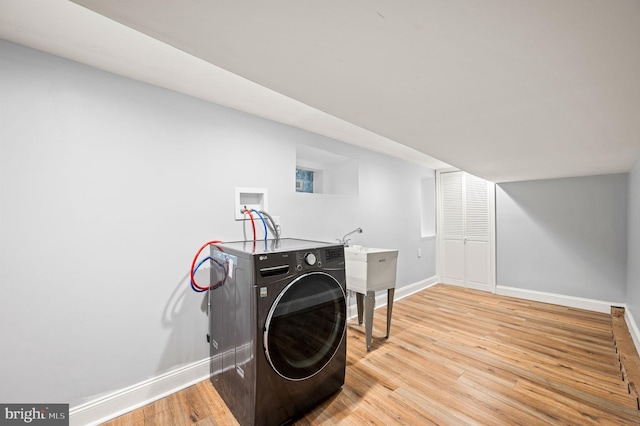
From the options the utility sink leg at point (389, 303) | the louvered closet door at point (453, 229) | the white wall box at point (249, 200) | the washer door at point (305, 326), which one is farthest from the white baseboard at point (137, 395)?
the louvered closet door at point (453, 229)

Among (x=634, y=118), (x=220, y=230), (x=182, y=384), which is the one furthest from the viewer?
(x=220, y=230)

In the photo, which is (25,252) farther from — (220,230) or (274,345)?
(274,345)

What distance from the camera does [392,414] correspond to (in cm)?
156

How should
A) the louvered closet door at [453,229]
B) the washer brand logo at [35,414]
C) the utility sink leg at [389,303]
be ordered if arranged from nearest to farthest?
the washer brand logo at [35,414] < the utility sink leg at [389,303] < the louvered closet door at [453,229]

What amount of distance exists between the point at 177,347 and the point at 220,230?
0.89 m

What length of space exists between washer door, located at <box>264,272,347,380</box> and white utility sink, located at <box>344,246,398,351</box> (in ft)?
2.06

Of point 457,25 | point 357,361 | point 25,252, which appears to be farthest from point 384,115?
point 25,252

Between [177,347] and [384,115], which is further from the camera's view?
[177,347]

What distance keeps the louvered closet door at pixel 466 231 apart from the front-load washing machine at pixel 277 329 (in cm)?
342

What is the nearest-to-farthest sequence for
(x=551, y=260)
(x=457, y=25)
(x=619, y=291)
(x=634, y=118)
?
(x=457, y=25)
(x=634, y=118)
(x=619, y=291)
(x=551, y=260)

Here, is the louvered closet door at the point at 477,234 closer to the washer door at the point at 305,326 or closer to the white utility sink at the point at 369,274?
the white utility sink at the point at 369,274

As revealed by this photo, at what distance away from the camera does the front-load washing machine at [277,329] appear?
1.38m

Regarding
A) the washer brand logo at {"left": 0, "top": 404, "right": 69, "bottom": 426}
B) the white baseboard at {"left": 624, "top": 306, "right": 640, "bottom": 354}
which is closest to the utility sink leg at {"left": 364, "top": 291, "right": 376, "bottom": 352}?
the washer brand logo at {"left": 0, "top": 404, "right": 69, "bottom": 426}

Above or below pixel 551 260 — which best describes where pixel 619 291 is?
below
